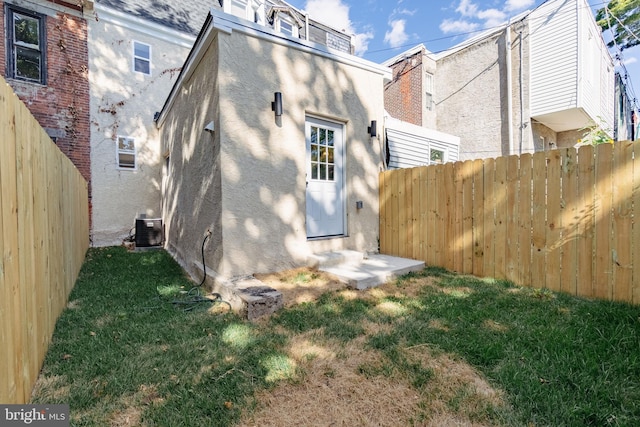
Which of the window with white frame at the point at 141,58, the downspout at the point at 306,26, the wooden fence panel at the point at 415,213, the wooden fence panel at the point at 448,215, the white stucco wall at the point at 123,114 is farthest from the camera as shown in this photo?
the downspout at the point at 306,26

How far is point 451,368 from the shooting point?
2.17 m

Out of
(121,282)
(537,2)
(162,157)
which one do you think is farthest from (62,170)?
(537,2)

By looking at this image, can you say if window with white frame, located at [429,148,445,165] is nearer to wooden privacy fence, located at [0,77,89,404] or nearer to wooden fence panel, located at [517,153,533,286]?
wooden fence panel, located at [517,153,533,286]

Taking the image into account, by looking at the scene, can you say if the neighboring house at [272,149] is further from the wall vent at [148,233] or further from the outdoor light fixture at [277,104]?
the wall vent at [148,233]

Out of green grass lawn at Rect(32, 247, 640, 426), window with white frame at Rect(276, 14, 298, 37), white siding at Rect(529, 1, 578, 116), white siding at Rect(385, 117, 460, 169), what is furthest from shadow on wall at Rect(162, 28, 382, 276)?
window with white frame at Rect(276, 14, 298, 37)

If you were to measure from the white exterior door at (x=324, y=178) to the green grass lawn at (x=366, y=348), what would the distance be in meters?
1.71

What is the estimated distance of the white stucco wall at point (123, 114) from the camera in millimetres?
8344

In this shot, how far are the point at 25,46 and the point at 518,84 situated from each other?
14.6m

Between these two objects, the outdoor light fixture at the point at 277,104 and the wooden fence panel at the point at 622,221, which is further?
the outdoor light fixture at the point at 277,104

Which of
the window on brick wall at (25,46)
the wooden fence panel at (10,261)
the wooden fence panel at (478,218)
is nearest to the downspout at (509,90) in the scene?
the wooden fence panel at (478,218)

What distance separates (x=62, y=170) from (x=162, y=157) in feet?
19.3

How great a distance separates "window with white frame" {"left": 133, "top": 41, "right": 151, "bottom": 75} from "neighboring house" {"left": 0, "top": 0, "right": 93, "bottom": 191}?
3.80 feet

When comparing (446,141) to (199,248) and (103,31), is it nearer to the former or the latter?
(199,248)

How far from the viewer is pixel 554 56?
9.92 meters
